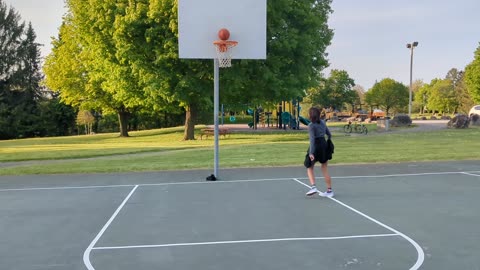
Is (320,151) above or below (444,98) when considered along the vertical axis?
below

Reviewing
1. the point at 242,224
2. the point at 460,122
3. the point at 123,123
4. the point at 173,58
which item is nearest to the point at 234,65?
the point at 173,58

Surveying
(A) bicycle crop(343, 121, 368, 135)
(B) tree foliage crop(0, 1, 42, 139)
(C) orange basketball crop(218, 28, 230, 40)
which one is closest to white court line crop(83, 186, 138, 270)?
(C) orange basketball crop(218, 28, 230, 40)

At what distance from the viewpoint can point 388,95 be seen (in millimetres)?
84125

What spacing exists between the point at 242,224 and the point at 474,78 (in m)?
73.0

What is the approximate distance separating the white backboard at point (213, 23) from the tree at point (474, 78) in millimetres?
66357

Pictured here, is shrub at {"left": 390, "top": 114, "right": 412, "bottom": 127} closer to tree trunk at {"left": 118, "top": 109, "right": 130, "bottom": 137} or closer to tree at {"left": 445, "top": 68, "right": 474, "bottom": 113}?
tree trunk at {"left": 118, "top": 109, "right": 130, "bottom": 137}

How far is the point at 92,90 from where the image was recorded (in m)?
38.4

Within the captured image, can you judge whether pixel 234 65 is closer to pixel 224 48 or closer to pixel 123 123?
pixel 224 48

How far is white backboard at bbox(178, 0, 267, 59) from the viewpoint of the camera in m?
13.4

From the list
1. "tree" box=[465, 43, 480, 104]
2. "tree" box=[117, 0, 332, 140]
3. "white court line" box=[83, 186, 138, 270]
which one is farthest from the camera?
"tree" box=[465, 43, 480, 104]

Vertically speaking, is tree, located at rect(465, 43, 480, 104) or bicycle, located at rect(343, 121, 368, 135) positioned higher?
tree, located at rect(465, 43, 480, 104)

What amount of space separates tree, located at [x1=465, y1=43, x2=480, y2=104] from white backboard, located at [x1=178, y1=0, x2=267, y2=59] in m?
66.4

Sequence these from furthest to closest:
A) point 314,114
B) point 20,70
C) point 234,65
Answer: point 20,70
point 234,65
point 314,114

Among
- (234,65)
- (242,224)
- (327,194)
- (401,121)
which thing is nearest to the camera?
(242,224)
